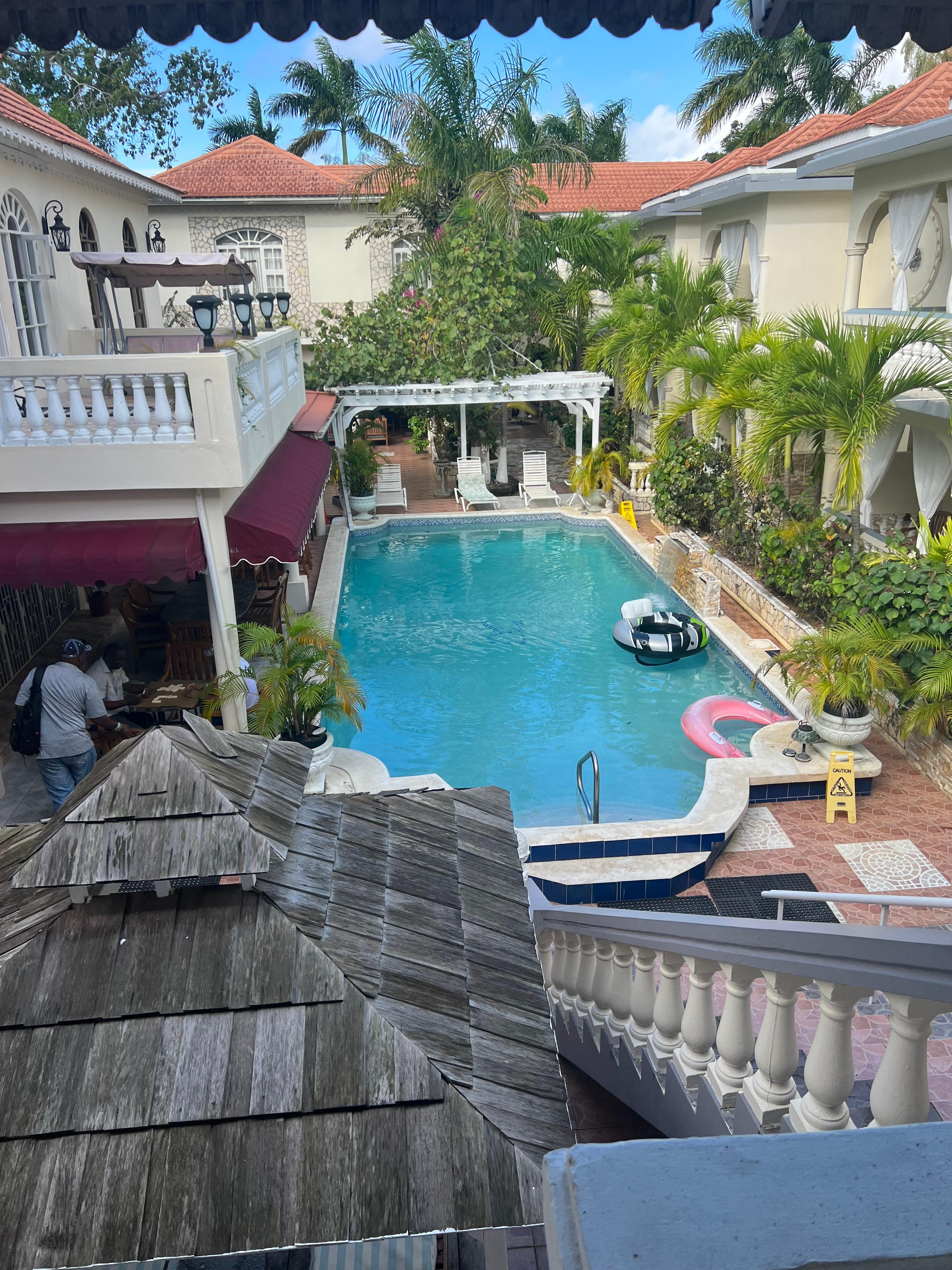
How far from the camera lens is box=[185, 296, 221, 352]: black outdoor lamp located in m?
9.70

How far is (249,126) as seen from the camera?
45.1 meters

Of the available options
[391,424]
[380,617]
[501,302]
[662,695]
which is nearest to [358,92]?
[501,302]

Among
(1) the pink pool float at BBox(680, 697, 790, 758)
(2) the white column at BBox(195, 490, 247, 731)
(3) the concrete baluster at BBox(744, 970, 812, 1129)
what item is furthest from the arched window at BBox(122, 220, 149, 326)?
(3) the concrete baluster at BBox(744, 970, 812, 1129)

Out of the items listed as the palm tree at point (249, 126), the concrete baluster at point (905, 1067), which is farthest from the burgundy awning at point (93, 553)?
the palm tree at point (249, 126)

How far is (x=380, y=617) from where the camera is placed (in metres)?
17.1

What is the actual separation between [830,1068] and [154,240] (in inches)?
906

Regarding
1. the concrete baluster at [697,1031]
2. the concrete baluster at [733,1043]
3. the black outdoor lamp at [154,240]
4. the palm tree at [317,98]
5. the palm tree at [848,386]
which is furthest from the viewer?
the palm tree at [317,98]

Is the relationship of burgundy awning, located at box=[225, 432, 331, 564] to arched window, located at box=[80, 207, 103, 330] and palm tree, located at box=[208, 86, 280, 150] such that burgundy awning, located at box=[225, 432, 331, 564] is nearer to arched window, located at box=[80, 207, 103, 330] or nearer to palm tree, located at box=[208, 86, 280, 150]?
arched window, located at box=[80, 207, 103, 330]

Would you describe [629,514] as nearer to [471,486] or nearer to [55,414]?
[471,486]

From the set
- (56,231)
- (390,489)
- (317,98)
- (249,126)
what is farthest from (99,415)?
(249,126)

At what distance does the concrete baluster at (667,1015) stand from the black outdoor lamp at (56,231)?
14484 mm

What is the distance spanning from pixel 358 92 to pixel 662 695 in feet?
58.9

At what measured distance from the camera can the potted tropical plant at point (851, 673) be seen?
1007 centimetres

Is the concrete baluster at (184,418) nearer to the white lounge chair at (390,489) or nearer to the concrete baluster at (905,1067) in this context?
the concrete baluster at (905,1067)
